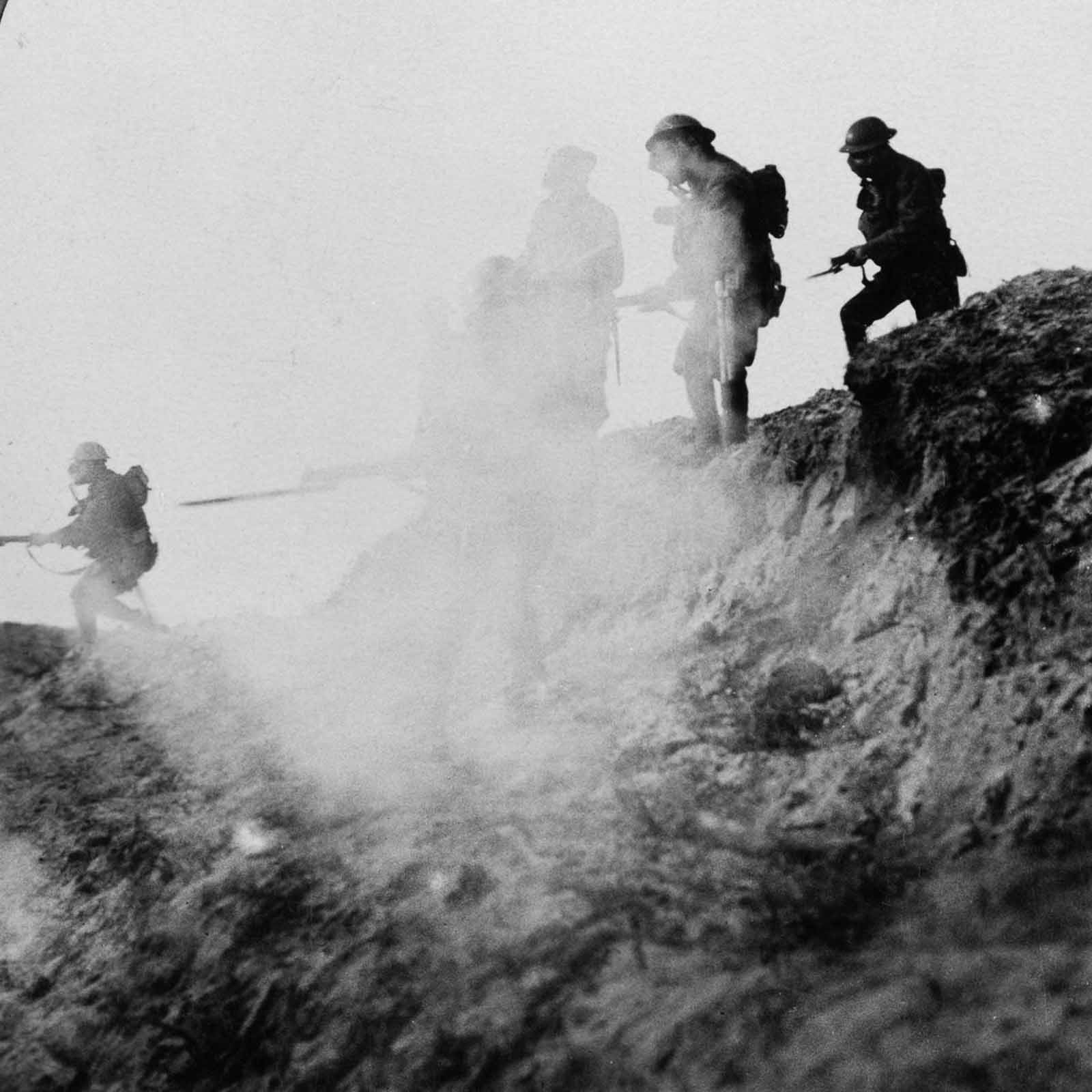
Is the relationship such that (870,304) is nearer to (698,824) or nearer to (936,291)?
(936,291)

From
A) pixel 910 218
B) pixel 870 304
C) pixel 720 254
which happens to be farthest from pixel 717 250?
pixel 910 218

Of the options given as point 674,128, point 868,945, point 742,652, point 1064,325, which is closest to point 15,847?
point 742,652

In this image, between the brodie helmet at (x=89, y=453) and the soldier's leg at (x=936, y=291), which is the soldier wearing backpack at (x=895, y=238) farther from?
the brodie helmet at (x=89, y=453)

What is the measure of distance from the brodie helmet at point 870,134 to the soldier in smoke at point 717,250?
2.57ft

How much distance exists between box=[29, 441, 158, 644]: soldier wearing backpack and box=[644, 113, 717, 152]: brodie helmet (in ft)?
23.5

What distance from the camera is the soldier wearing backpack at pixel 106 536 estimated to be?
10188 mm

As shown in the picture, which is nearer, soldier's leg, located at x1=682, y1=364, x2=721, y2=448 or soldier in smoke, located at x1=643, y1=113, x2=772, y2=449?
soldier in smoke, located at x1=643, y1=113, x2=772, y2=449

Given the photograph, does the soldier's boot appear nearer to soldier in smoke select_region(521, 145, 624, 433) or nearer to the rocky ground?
the rocky ground

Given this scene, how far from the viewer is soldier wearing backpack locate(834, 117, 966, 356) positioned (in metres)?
6.66

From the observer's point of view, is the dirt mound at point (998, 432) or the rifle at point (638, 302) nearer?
the dirt mound at point (998, 432)

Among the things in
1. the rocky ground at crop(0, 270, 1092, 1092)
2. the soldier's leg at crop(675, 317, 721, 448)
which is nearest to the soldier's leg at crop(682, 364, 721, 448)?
the soldier's leg at crop(675, 317, 721, 448)

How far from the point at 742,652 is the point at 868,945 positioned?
7.57ft

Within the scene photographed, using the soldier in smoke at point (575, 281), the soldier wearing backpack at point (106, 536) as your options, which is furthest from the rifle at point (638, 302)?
the soldier wearing backpack at point (106, 536)

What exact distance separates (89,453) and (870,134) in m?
8.73
